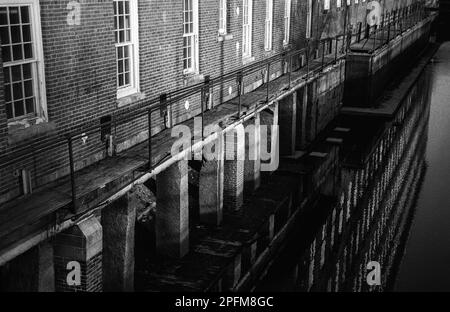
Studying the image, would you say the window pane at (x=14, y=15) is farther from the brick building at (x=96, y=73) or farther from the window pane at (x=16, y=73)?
the window pane at (x=16, y=73)

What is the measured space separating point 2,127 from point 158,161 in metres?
2.89

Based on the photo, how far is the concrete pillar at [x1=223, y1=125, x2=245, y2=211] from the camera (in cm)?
1552

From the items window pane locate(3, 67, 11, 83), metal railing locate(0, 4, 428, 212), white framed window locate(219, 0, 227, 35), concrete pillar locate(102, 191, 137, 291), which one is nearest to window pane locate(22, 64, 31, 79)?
window pane locate(3, 67, 11, 83)

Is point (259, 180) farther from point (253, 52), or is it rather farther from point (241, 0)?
point (241, 0)

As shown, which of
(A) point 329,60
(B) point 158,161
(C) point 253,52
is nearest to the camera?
(B) point 158,161

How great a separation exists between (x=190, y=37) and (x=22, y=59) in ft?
20.1

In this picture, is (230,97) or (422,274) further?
(230,97)

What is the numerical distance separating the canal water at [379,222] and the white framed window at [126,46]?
5.15 meters

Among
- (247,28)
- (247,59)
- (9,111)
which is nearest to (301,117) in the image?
(247,59)

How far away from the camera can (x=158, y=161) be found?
416 inches

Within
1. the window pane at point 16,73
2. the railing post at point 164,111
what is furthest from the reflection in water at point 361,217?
the window pane at point 16,73

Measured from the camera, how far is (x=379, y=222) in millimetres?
18453

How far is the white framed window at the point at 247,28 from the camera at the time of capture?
700 inches
